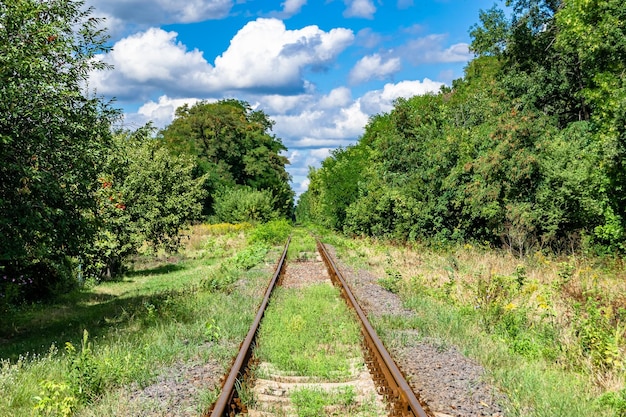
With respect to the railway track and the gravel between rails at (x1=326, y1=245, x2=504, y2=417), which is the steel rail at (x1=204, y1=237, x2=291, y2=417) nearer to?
the railway track

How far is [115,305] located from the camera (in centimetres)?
1477

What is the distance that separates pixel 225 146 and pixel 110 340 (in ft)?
209

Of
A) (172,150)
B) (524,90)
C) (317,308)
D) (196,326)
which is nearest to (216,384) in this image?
(196,326)

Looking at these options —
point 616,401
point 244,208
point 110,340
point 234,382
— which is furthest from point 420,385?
point 244,208

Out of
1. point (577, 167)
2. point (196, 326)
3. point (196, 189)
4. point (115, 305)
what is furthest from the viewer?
point (196, 189)

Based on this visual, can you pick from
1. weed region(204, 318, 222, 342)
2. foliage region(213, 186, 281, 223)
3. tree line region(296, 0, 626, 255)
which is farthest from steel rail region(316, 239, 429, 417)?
foliage region(213, 186, 281, 223)

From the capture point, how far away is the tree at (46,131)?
9.26m

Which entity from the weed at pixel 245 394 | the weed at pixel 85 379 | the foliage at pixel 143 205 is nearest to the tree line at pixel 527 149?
the foliage at pixel 143 205

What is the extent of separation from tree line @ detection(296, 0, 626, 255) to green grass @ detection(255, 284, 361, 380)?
12014 mm

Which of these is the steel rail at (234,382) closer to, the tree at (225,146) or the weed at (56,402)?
the weed at (56,402)

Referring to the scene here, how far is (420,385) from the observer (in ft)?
20.6

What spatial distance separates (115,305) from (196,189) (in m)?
12.3

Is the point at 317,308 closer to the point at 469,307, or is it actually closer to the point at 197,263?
the point at 469,307

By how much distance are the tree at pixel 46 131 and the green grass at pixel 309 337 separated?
443cm
